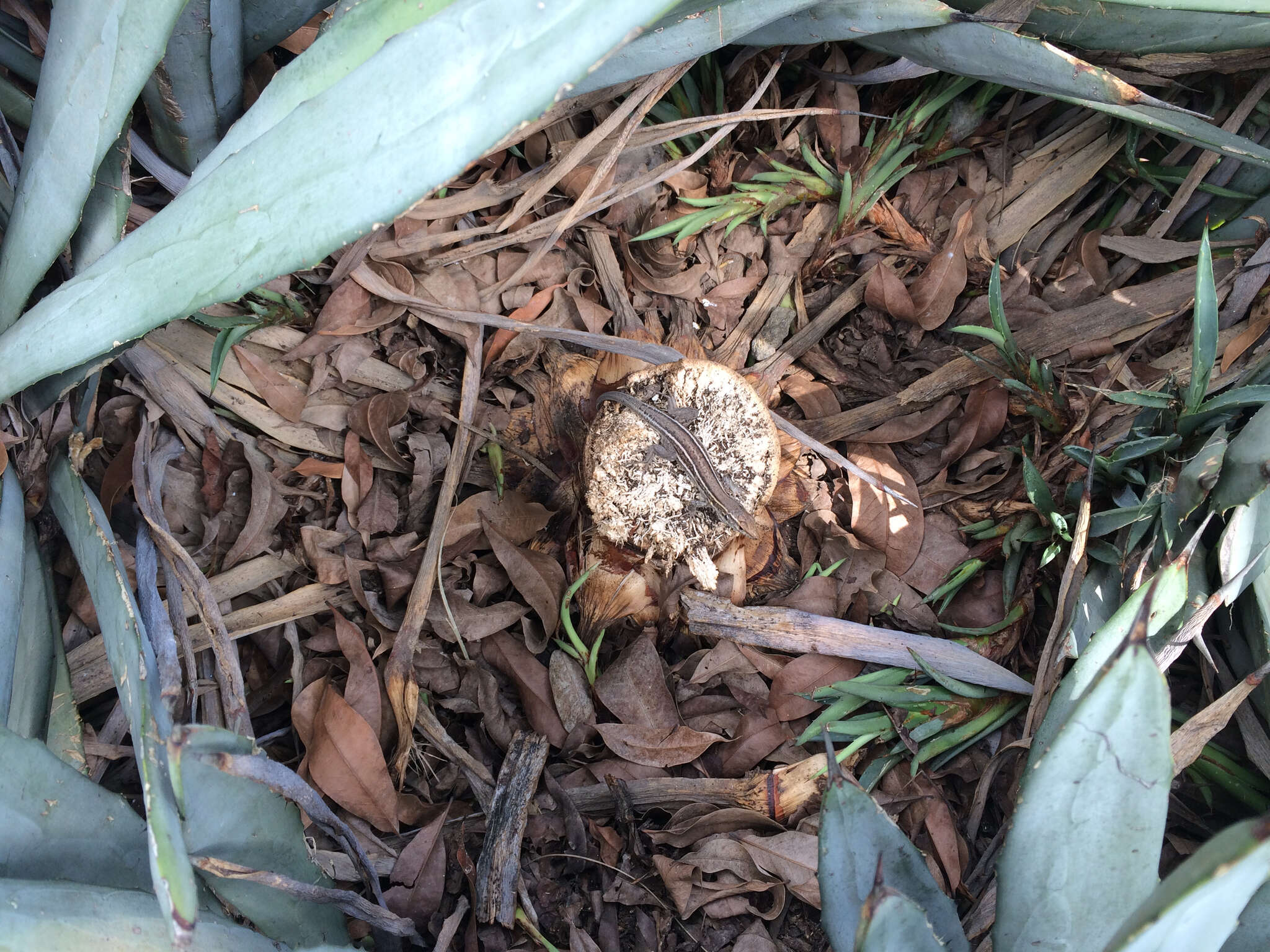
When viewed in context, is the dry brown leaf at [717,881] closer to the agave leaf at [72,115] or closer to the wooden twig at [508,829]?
the wooden twig at [508,829]

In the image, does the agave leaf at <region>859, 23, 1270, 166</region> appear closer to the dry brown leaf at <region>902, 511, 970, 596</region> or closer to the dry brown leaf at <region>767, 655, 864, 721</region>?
the dry brown leaf at <region>902, 511, 970, 596</region>

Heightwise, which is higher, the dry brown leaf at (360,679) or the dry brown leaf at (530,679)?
the dry brown leaf at (360,679)

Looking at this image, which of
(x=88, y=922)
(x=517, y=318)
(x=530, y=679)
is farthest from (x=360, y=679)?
(x=517, y=318)

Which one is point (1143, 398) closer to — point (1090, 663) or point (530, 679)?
point (1090, 663)

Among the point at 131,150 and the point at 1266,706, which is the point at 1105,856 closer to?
the point at 1266,706

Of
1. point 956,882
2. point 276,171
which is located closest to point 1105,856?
point 956,882

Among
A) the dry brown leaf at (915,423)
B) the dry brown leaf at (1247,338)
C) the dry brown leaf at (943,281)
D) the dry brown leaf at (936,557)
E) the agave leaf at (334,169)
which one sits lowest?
the dry brown leaf at (936,557)

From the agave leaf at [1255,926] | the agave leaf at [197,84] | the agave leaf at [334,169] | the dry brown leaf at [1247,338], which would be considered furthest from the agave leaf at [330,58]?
the dry brown leaf at [1247,338]
